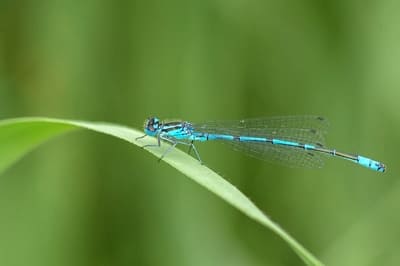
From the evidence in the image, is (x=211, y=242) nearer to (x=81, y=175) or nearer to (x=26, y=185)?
(x=81, y=175)

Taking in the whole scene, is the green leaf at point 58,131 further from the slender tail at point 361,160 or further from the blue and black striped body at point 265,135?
the slender tail at point 361,160

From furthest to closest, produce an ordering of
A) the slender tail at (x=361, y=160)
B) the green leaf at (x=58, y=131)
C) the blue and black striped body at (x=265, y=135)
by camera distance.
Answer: the blue and black striped body at (x=265, y=135)
the slender tail at (x=361, y=160)
the green leaf at (x=58, y=131)

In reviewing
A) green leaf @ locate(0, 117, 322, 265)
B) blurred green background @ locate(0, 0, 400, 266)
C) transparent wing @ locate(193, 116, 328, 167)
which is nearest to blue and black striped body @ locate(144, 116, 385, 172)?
transparent wing @ locate(193, 116, 328, 167)

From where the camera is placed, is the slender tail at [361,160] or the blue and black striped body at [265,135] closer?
the slender tail at [361,160]

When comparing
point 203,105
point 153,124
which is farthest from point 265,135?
point 153,124

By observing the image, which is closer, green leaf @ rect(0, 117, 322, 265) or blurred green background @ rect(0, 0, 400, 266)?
green leaf @ rect(0, 117, 322, 265)

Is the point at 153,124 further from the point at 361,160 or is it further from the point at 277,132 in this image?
the point at 361,160

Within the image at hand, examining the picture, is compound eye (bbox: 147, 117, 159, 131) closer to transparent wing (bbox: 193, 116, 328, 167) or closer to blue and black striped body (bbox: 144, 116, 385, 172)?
blue and black striped body (bbox: 144, 116, 385, 172)

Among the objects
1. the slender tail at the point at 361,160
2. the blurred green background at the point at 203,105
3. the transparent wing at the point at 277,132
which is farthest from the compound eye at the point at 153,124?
the slender tail at the point at 361,160
